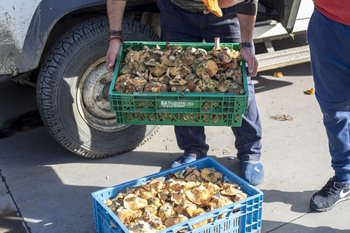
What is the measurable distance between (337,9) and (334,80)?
0.49m

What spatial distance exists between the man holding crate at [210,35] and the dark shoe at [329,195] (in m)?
0.49

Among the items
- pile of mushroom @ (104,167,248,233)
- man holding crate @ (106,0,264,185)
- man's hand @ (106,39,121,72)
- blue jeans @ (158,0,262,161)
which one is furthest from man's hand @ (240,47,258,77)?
man's hand @ (106,39,121,72)

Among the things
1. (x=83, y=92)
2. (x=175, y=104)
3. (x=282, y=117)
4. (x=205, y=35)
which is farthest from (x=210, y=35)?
(x=282, y=117)

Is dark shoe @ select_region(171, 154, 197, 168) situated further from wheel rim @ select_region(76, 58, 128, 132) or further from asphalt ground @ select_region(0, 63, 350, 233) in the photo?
wheel rim @ select_region(76, 58, 128, 132)

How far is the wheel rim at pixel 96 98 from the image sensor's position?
377cm

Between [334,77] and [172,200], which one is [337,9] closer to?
[334,77]

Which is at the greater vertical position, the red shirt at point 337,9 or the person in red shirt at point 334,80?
the red shirt at point 337,9

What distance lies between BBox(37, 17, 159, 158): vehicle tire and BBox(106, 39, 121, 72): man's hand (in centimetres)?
57

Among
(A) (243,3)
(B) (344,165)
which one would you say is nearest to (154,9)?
(A) (243,3)

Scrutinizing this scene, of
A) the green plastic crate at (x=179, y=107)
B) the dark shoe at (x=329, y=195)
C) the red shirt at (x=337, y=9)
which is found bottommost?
the dark shoe at (x=329, y=195)

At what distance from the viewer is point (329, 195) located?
328cm

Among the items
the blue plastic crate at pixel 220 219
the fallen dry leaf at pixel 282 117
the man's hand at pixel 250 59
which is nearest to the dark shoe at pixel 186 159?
the blue plastic crate at pixel 220 219

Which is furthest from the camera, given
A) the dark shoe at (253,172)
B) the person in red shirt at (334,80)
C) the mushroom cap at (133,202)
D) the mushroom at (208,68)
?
the dark shoe at (253,172)

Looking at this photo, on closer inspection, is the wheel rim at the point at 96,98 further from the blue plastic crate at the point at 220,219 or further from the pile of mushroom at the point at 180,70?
the blue plastic crate at the point at 220,219
